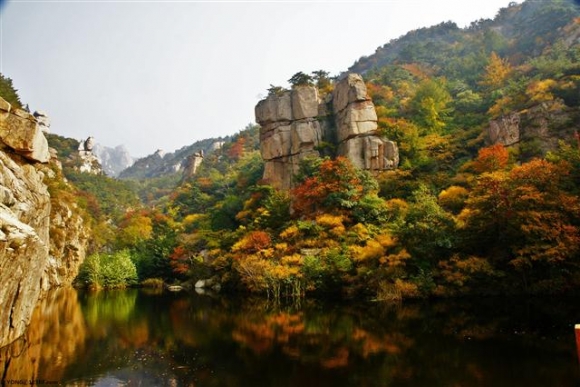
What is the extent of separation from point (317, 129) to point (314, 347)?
2501cm

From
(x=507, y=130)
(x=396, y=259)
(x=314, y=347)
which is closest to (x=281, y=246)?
(x=396, y=259)

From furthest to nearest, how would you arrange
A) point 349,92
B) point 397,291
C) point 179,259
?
point 179,259 < point 349,92 < point 397,291

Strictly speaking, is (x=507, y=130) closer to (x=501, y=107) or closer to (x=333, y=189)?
(x=501, y=107)

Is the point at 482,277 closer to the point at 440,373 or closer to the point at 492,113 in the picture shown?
the point at 440,373

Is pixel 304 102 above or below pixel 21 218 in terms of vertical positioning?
above

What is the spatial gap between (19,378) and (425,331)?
34.4ft

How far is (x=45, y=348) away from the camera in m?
11.6

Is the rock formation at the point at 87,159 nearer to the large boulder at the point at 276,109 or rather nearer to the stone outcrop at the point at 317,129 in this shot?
the large boulder at the point at 276,109

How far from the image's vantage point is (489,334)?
38.1 ft

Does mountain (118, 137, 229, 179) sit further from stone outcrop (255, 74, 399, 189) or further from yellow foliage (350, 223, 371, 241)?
yellow foliage (350, 223, 371, 241)

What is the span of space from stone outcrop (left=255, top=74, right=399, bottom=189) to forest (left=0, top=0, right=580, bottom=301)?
4.48 ft

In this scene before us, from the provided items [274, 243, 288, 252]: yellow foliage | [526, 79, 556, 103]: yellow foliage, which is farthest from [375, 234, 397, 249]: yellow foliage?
[526, 79, 556, 103]: yellow foliage

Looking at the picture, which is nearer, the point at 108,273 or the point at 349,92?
the point at 349,92

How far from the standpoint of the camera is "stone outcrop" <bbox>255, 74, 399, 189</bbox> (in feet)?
102
